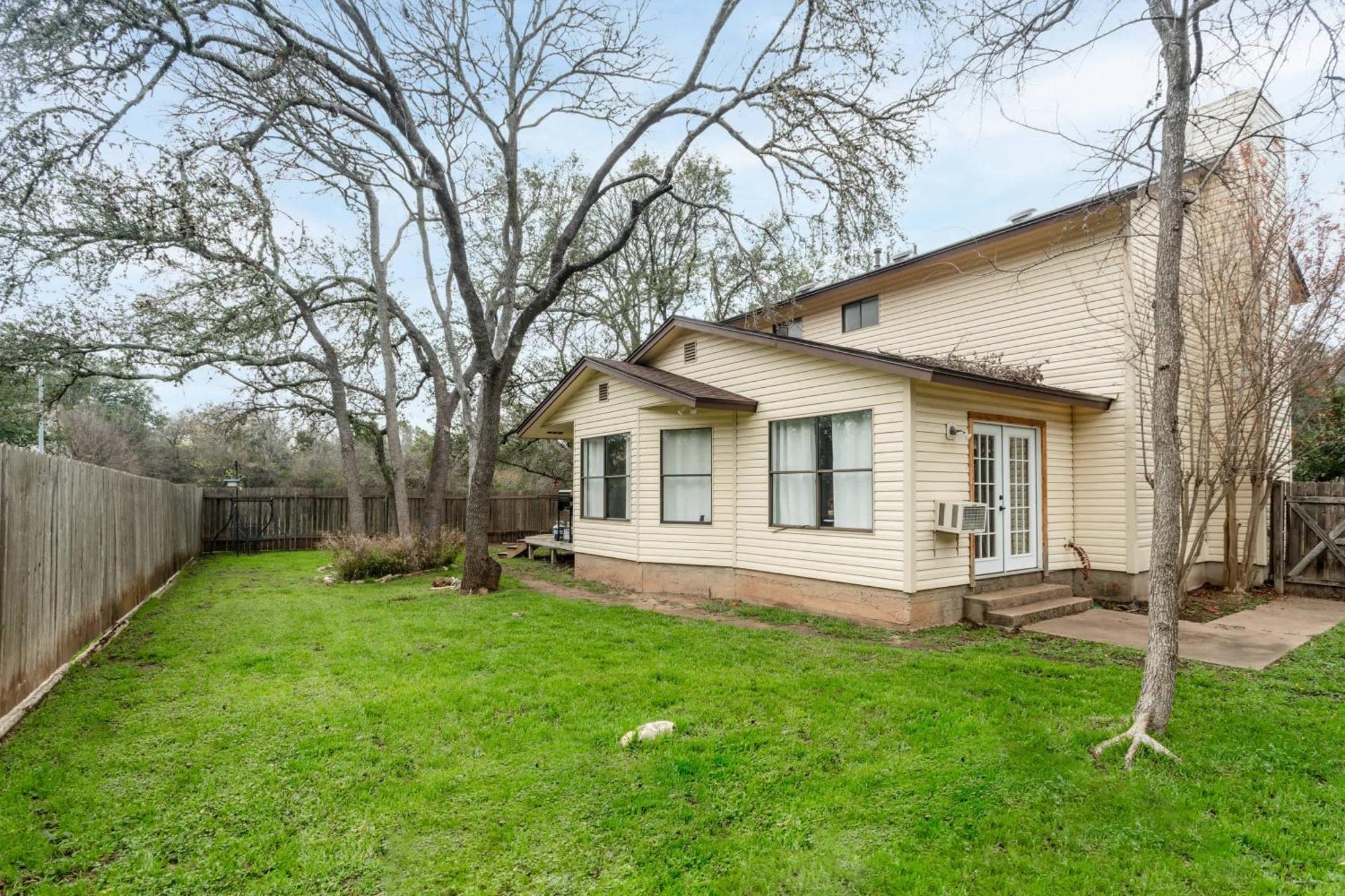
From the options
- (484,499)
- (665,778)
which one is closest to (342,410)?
(484,499)

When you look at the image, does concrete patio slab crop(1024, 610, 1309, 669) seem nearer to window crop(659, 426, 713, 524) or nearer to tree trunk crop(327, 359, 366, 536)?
window crop(659, 426, 713, 524)

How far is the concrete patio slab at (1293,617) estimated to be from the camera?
6.77m

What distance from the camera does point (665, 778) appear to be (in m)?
3.29

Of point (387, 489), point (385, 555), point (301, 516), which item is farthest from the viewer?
point (387, 489)

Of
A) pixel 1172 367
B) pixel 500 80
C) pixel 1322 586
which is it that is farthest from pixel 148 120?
pixel 1322 586

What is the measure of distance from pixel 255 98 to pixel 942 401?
890 centimetres

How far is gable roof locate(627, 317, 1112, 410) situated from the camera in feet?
21.9

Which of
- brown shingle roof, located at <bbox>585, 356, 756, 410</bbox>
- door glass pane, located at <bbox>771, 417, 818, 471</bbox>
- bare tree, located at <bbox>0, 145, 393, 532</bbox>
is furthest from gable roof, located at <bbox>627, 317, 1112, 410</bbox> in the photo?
bare tree, located at <bbox>0, 145, 393, 532</bbox>

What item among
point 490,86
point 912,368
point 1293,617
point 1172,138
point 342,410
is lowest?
point 1293,617

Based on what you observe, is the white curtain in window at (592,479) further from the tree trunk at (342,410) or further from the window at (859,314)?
the tree trunk at (342,410)

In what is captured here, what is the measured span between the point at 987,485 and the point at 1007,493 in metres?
0.41

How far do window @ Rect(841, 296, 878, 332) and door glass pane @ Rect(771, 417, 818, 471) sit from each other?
4.07 metres

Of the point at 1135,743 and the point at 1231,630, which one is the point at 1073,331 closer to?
the point at 1231,630

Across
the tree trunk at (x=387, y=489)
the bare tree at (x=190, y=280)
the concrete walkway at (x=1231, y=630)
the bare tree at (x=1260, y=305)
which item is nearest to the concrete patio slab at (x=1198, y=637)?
the concrete walkway at (x=1231, y=630)
